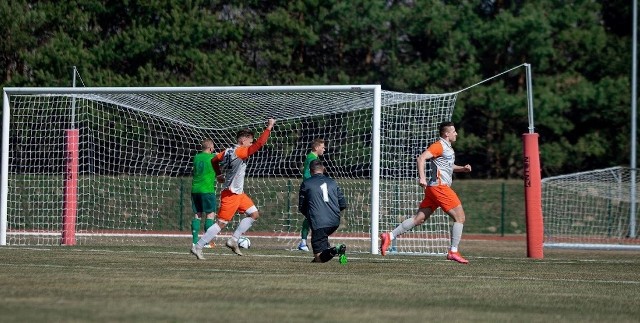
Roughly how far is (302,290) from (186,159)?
20485mm

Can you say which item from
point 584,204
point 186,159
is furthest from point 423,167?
point 186,159

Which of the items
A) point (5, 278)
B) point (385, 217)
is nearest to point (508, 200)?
point (385, 217)

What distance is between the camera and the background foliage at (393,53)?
136 ft

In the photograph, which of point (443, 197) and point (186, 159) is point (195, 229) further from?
point (186, 159)

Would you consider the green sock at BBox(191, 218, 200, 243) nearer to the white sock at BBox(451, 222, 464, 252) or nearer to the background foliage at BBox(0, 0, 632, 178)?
the white sock at BBox(451, 222, 464, 252)

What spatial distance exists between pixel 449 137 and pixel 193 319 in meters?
9.11

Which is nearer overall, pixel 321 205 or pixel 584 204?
pixel 321 205

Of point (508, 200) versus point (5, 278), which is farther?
point (508, 200)

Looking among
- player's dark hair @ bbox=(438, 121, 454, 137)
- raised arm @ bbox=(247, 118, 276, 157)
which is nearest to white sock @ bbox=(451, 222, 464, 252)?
player's dark hair @ bbox=(438, 121, 454, 137)

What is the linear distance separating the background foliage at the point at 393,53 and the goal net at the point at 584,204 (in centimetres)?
1051

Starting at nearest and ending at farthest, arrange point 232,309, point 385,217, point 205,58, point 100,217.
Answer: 1. point 232,309
2. point 385,217
3. point 100,217
4. point 205,58

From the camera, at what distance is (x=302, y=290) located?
39.9 feet

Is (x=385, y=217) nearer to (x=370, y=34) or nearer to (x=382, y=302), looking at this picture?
(x=382, y=302)

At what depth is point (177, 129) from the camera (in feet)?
86.5
